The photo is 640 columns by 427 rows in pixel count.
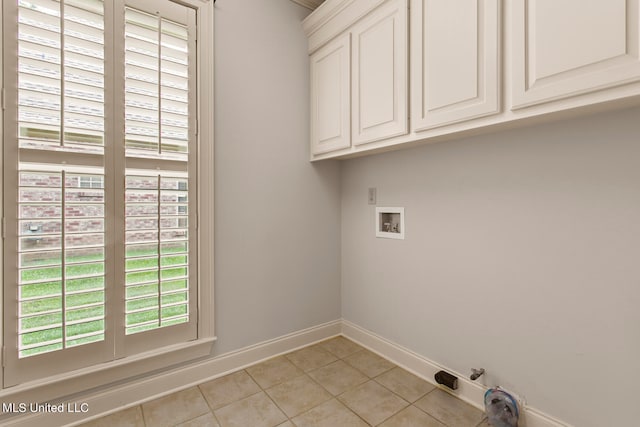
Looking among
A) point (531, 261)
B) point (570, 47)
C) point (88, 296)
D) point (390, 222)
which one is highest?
point (570, 47)

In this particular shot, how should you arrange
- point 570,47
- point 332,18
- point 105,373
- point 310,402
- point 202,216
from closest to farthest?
point 570,47 → point 105,373 → point 310,402 → point 202,216 → point 332,18

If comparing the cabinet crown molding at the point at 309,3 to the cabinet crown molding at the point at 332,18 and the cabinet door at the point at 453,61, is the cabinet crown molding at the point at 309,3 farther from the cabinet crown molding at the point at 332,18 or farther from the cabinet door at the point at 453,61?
the cabinet door at the point at 453,61

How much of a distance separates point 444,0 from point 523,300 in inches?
59.6

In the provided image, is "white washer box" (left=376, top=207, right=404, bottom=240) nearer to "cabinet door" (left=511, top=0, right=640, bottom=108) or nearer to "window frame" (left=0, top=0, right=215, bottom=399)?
"cabinet door" (left=511, top=0, right=640, bottom=108)

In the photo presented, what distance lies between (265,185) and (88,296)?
3.87 feet

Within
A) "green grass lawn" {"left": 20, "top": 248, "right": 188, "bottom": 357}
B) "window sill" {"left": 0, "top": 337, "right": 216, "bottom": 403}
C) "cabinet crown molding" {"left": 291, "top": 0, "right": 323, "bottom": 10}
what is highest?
"cabinet crown molding" {"left": 291, "top": 0, "right": 323, "bottom": 10}

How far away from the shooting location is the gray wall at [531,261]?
3.99 feet

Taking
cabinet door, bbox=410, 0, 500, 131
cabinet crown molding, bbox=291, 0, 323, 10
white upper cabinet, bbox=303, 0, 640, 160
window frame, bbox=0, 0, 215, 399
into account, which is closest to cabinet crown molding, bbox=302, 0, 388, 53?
white upper cabinet, bbox=303, 0, 640, 160

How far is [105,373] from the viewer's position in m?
1.56

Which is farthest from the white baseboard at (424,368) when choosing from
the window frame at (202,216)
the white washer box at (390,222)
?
the window frame at (202,216)

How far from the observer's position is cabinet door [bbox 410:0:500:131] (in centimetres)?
126

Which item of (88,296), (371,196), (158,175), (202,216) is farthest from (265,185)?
(88,296)

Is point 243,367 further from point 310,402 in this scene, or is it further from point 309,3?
point 309,3

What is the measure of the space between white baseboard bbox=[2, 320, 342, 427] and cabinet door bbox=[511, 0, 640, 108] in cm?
205
